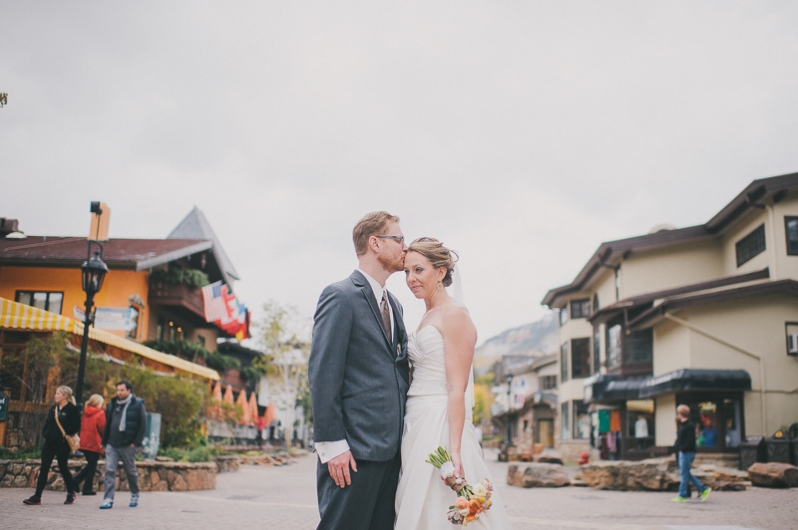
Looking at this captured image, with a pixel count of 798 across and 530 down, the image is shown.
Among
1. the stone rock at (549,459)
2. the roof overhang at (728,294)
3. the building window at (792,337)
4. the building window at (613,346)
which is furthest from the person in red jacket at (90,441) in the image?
the building window at (613,346)

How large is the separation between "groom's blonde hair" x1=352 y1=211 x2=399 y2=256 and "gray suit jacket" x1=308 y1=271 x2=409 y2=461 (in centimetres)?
26

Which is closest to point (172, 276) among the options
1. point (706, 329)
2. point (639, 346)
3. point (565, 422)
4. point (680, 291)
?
point (639, 346)

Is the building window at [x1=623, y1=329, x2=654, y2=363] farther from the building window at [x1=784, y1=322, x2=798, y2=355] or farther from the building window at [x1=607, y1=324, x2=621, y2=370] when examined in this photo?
the building window at [x1=784, y1=322, x2=798, y2=355]

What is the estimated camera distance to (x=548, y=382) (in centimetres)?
6644

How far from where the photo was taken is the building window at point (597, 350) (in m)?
35.5

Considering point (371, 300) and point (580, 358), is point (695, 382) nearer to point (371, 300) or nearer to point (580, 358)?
point (580, 358)

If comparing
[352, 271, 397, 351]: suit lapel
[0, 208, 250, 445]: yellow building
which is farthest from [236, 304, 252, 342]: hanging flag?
[352, 271, 397, 351]: suit lapel

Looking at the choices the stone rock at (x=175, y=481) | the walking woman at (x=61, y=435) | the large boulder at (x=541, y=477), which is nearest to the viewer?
the walking woman at (x=61, y=435)

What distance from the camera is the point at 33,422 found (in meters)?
15.7

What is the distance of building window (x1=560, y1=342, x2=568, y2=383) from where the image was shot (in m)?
43.3

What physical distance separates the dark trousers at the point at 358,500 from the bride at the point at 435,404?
0.12 metres

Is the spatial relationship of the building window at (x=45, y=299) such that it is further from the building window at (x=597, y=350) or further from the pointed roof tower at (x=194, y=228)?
the building window at (x=597, y=350)

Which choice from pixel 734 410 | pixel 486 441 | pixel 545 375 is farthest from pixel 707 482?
pixel 486 441

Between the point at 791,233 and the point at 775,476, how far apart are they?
10464 millimetres
